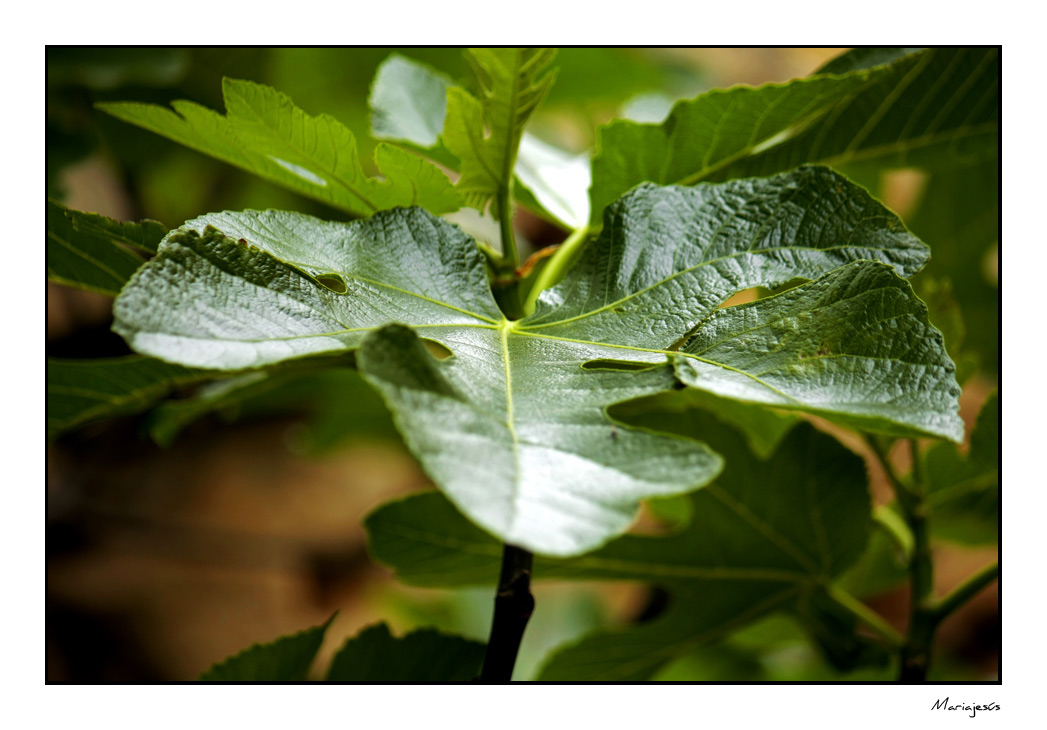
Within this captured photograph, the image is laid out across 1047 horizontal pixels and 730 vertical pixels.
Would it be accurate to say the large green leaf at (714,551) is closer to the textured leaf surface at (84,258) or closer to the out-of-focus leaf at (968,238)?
the textured leaf surface at (84,258)

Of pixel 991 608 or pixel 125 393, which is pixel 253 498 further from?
pixel 991 608

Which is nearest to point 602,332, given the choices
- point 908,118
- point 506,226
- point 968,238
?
point 506,226

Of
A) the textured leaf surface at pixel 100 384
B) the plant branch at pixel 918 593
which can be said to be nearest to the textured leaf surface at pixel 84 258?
the textured leaf surface at pixel 100 384

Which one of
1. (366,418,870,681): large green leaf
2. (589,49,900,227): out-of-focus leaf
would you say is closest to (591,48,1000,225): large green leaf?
(589,49,900,227): out-of-focus leaf

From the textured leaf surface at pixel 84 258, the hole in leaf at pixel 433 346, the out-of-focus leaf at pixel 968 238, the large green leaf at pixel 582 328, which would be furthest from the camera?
the out-of-focus leaf at pixel 968 238

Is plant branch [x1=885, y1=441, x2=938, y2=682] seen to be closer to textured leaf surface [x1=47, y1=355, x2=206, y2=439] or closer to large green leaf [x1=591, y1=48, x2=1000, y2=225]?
large green leaf [x1=591, y1=48, x2=1000, y2=225]
